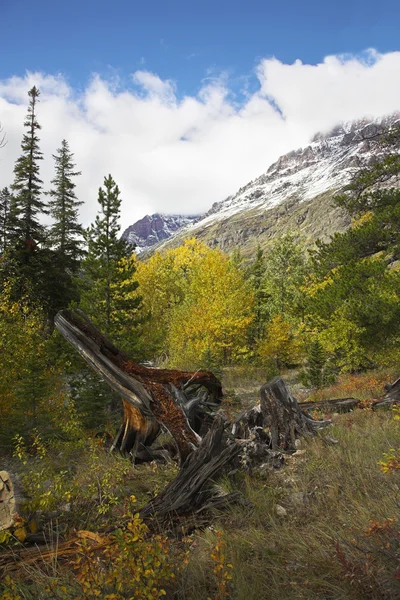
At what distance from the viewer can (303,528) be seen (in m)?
3.18

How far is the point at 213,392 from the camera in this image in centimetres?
798

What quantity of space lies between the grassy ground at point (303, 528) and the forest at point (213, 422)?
18 mm

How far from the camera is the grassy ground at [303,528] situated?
2281mm

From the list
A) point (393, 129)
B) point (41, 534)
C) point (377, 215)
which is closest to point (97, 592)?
point (41, 534)

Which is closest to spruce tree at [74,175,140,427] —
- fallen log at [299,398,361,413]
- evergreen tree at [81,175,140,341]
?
evergreen tree at [81,175,140,341]

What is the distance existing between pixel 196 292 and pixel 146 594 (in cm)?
2425

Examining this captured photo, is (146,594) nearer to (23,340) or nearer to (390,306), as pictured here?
(390,306)

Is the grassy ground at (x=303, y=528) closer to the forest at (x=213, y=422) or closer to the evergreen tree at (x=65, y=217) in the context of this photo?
the forest at (x=213, y=422)

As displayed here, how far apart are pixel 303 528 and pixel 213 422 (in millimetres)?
1769

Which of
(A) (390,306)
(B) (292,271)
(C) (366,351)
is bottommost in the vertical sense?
(C) (366,351)

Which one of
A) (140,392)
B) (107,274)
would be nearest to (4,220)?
(107,274)

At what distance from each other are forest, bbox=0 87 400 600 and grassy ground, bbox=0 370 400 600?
0.06 ft

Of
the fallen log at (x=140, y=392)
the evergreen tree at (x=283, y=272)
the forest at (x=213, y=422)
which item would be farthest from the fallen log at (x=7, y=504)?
the evergreen tree at (x=283, y=272)

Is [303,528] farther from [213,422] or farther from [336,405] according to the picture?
[336,405]
